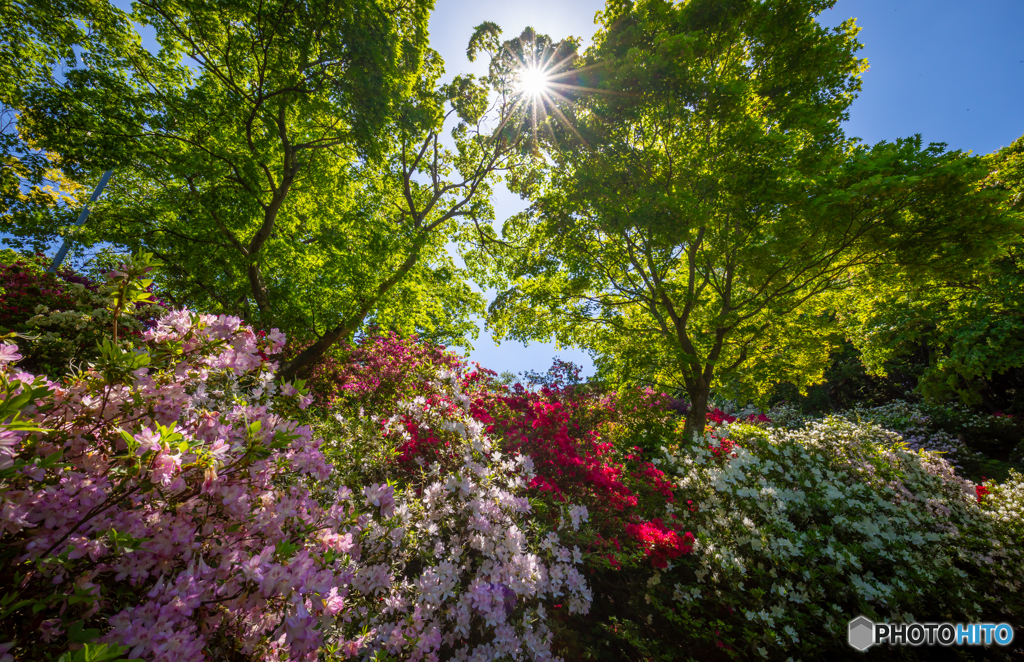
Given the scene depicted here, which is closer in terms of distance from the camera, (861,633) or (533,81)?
(861,633)

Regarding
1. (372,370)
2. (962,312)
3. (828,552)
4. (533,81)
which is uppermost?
(533,81)

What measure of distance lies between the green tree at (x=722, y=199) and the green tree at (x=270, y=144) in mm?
3884

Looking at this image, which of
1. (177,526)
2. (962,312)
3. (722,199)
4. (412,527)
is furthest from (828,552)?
(962,312)

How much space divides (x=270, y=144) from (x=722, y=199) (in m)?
10.8

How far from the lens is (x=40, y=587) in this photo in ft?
4.06

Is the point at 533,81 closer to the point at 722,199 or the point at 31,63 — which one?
the point at 722,199

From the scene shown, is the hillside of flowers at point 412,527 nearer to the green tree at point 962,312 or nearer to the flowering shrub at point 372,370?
the flowering shrub at point 372,370

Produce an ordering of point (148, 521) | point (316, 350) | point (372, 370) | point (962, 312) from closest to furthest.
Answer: point (148, 521), point (372, 370), point (316, 350), point (962, 312)

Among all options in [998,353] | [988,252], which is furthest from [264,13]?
[998,353]

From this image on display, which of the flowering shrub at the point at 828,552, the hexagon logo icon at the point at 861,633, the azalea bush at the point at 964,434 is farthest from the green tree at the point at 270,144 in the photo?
the azalea bush at the point at 964,434

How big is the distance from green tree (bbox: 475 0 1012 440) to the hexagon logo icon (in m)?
5.09

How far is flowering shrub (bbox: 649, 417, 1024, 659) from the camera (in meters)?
3.32

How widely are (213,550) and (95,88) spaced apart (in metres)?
11.2

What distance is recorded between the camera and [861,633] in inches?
125
